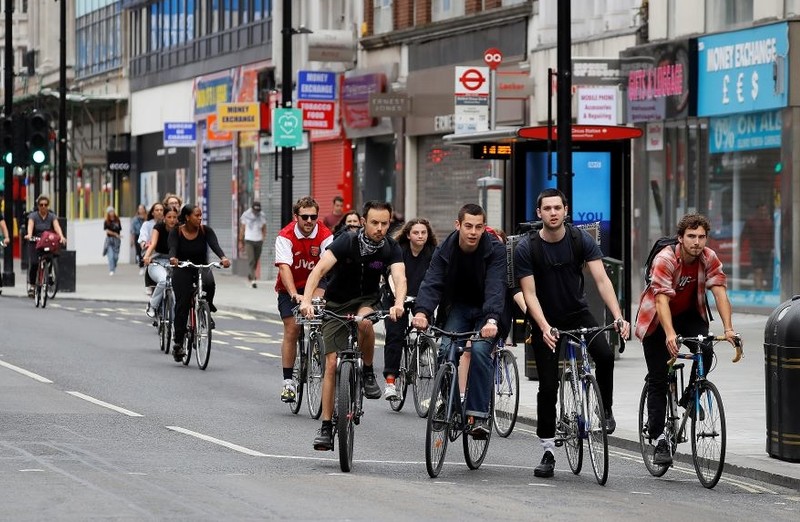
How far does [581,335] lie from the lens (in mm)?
12281

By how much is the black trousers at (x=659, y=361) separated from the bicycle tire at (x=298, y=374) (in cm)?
406

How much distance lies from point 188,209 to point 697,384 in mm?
9494

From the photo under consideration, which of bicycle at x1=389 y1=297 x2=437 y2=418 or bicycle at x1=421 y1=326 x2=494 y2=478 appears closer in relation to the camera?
bicycle at x1=421 y1=326 x2=494 y2=478

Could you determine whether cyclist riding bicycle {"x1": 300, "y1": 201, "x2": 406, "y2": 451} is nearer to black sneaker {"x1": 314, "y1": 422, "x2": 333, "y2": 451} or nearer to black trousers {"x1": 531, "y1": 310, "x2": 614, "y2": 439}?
black sneaker {"x1": 314, "y1": 422, "x2": 333, "y2": 451}

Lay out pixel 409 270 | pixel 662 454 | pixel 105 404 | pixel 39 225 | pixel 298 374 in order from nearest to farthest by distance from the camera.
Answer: pixel 662 454, pixel 298 374, pixel 105 404, pixel 409 270, pixel 39 225

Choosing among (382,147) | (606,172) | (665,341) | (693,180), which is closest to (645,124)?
(693,180)

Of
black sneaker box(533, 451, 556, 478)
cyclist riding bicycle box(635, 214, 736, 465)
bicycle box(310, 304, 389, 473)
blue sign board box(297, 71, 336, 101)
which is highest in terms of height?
blue sign board box(297, 71, 336, 101)

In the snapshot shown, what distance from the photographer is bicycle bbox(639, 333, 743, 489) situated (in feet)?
39.1

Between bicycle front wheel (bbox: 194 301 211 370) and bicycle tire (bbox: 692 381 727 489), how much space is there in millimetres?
8875

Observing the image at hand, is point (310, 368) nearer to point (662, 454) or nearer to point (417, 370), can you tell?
point (417, 370)

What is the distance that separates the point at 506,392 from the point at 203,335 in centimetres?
590

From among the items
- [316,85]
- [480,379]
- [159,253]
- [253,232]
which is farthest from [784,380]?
[316,85]

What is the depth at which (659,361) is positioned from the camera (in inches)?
494

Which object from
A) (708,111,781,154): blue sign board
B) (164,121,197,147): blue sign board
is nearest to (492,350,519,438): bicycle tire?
(708,111,781,154): blue sign board
